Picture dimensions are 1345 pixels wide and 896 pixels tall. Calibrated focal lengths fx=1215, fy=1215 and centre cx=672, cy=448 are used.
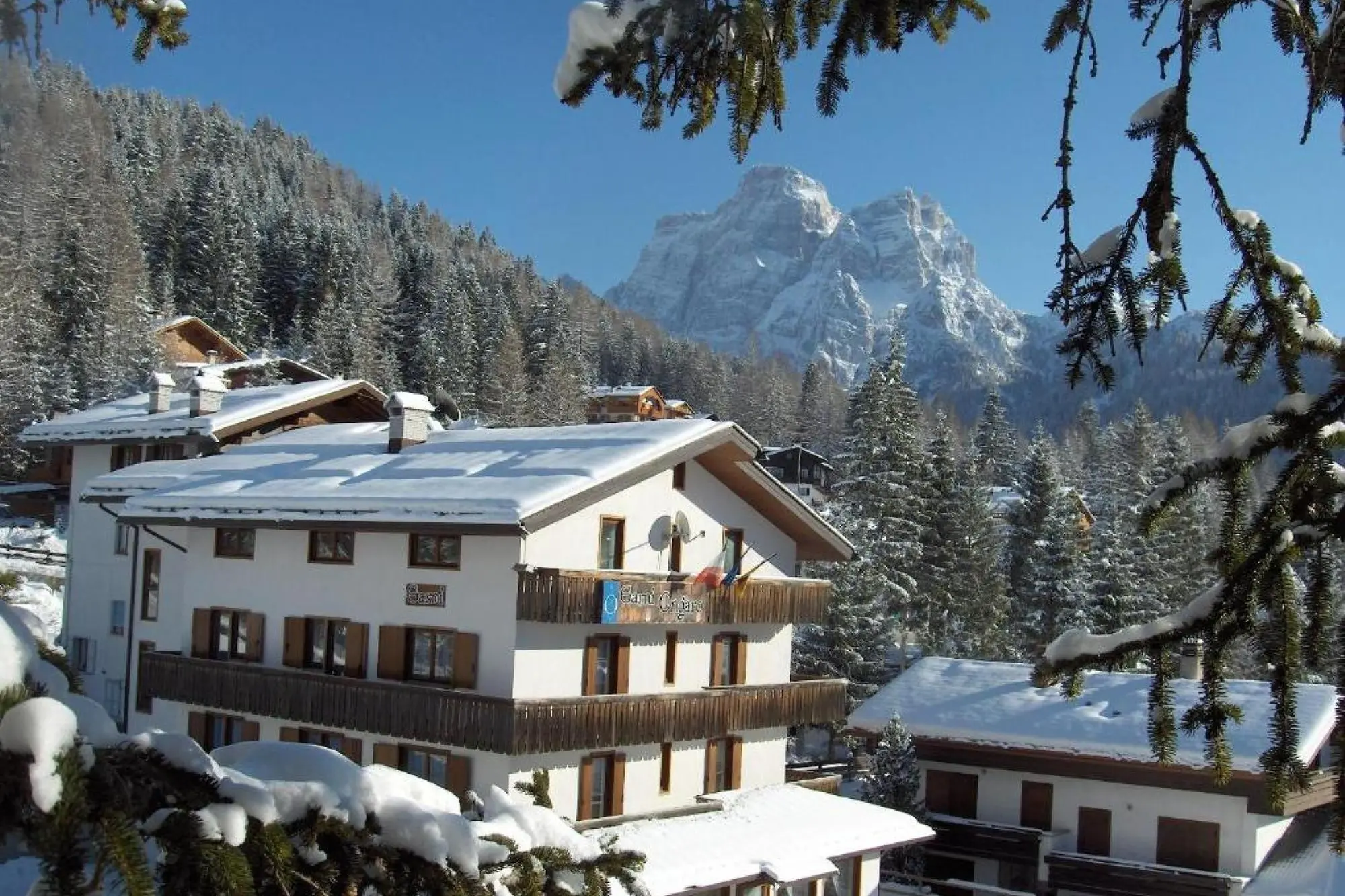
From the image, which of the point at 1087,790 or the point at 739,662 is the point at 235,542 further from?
the point at 1087,790

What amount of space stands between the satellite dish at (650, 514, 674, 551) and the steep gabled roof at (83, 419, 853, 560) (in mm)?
1267

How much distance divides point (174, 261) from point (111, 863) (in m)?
103

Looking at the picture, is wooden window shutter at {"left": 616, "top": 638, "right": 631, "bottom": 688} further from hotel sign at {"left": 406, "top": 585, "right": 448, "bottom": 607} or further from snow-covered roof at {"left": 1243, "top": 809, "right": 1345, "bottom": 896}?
snow-covered roof at {"left": 1243, "top": 809, "right": 1345, "bottom": 896}

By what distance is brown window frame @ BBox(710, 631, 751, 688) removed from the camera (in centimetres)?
2878

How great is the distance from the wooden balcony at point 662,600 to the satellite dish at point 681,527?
1.14m

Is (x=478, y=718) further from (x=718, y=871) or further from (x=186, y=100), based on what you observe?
(x=186, y=100)

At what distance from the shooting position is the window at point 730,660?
2875 cm

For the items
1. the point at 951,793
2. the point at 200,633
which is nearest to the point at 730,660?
the point at 951,793

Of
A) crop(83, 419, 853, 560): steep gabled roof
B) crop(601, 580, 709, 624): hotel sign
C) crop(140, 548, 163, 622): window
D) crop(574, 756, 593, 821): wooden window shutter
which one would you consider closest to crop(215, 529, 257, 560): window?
crop(83, 419, 853, 560): steep gabled roof

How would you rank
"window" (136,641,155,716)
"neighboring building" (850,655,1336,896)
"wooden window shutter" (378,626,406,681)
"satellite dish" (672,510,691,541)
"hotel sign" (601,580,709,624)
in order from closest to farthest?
"hotel sign" (601,580,709,624) → "wooden window shutter" (378,626,406,681) → "satellite dish" (672,510,691,541) → "window" (136,641,155,716) → "neighboring building" (850,655,1336,896)

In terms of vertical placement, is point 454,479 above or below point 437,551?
above

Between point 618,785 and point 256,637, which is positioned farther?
point 256,637

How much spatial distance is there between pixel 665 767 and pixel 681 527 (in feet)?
17.4

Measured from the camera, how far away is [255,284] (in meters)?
100
